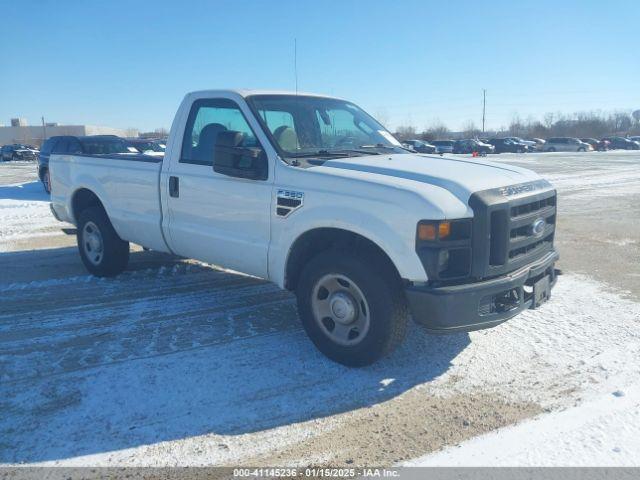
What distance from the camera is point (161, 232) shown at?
5.71 meters

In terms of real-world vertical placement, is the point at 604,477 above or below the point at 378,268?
below

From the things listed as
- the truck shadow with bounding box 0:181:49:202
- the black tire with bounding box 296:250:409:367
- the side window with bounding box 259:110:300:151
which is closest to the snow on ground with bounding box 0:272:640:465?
the black tire with bounding box 296:250:409:367

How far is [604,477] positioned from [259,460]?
1.82 m

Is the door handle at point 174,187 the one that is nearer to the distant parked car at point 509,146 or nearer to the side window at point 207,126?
the side window at point 207,126

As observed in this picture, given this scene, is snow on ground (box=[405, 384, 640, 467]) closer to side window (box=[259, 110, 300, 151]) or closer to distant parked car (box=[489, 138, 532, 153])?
side window (box=[259, 110, 300, 151])

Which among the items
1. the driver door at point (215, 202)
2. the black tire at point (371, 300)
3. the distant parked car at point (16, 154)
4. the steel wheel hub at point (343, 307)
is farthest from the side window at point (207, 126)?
the distant parked car at point (16, 154)

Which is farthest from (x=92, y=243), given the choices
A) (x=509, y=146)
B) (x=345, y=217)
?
(x=509, y=146)

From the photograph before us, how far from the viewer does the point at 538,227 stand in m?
4.28

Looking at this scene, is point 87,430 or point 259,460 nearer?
point 259,460

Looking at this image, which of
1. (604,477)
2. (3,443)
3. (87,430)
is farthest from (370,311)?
(3,443)

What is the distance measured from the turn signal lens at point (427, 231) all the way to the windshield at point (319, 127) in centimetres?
146

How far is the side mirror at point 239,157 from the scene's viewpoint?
4516mm

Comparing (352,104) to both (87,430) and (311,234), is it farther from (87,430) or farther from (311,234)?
(87,430)

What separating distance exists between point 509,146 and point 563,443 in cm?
5258
